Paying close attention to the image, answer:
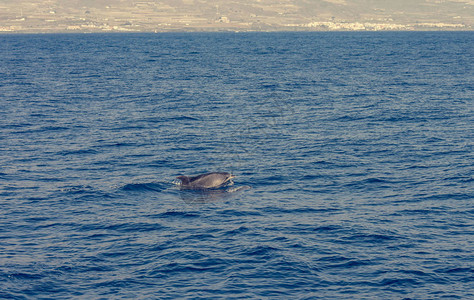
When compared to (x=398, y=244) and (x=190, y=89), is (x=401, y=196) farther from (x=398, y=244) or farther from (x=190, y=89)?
(x=190, y=89)

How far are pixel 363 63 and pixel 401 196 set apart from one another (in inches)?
4298

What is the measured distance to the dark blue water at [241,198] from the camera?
27.7 m

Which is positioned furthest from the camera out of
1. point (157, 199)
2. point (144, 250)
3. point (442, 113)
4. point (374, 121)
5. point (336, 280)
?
point (442, 113)

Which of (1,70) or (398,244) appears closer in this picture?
(398,244)

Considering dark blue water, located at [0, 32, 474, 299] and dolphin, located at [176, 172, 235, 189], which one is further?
dolphin, located at [176, 172, 235, 189]

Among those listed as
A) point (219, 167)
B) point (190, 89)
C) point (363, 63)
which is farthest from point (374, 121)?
point (363, 63)

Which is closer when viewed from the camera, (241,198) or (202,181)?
(241,198)

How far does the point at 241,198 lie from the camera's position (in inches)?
1549

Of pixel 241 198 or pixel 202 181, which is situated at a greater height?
pixel 202 181

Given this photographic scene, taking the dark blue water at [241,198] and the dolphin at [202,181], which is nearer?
the dark blue water at [241,198]

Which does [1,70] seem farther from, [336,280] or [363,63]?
[336,280]

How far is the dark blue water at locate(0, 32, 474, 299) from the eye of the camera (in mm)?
27719

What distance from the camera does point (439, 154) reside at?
50.7m

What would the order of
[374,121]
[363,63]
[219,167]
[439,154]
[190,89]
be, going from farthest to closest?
[363,63]
[190,89]
[374,121]
[439,154]
[219,167]
